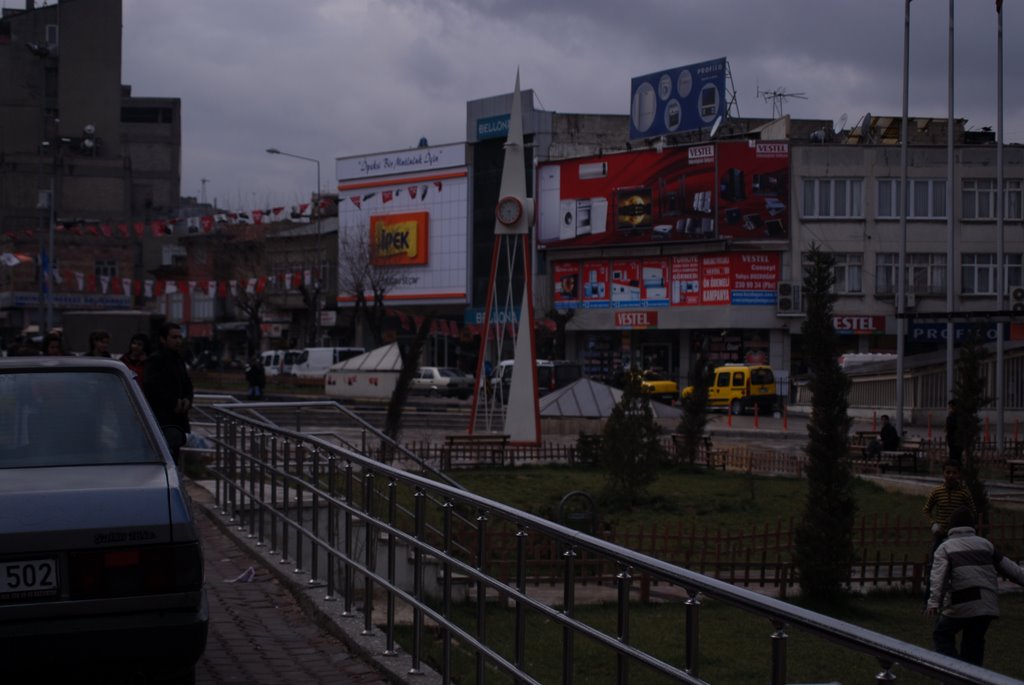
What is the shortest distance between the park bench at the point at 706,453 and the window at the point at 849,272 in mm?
30725

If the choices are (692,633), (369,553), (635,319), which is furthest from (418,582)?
(635,319)

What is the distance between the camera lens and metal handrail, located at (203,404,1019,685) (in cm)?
353

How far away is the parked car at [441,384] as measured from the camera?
2141 inches

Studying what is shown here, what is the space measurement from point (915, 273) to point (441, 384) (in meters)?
22.4

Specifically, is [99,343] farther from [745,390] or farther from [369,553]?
[745,390]

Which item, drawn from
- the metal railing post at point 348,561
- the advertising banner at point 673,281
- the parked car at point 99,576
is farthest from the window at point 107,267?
the parked car at point 99,576

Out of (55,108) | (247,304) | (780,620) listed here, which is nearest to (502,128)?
(247,304)

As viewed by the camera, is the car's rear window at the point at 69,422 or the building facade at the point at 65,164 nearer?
the car's rear window at the point at 69,422

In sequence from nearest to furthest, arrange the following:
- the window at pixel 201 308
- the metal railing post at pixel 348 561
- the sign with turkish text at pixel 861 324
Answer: the metal railing post at pixel 348 561, the sign with turkish text at pixel 861 324, the window at pixel 201 308

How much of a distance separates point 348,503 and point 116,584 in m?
3.17

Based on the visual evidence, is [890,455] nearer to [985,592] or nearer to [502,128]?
[985,592]

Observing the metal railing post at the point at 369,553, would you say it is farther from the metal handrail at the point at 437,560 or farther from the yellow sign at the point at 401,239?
the yellow sign at the point at 401,239

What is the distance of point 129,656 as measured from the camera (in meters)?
5.12

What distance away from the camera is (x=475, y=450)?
2620 centimetres
